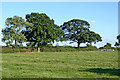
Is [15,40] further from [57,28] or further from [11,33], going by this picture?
[57,28]

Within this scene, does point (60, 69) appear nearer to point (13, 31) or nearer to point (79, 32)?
point (13, 31)

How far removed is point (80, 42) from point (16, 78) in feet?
207

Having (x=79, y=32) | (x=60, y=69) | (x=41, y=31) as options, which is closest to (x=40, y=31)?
(x=41, y=31)

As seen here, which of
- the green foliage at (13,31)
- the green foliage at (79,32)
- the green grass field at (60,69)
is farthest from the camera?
the green foliage at (79,32)

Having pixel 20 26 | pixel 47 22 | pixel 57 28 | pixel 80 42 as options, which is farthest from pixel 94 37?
pixel 20 26

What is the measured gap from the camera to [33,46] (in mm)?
56500

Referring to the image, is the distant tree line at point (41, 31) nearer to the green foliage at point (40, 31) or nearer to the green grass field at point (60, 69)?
the green foliage at point (40, 31)

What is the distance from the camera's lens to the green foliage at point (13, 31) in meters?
51.7

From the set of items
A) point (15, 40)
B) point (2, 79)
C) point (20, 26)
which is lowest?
point (2, 79)

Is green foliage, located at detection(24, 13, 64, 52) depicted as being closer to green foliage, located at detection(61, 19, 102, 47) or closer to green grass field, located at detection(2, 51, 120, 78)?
green foliage, located at detection(61, 19, 102, 47)

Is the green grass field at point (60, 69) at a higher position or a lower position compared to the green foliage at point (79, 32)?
lower

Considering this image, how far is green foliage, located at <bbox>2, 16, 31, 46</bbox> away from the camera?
169 ft

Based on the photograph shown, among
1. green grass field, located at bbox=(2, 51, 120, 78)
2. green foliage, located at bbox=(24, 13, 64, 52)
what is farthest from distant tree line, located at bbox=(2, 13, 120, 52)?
green grass field, located at bbox=(2, 51, 120, 78)

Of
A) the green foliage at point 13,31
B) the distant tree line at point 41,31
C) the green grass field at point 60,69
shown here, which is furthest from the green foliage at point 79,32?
the green grass field at point 60,69
